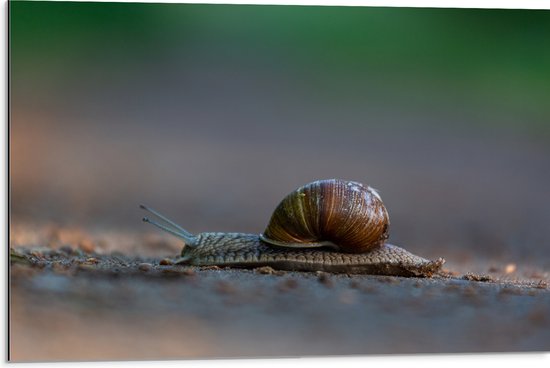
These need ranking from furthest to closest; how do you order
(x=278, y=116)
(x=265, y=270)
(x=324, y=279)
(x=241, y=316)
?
(x=278, y=116) → (x=265, y=270) → (x=324, y=279) → (x=241, y=316)

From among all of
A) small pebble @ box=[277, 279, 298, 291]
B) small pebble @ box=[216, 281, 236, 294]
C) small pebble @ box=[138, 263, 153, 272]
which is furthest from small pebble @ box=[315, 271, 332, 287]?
small pebble @ box=[138, 263, 153, 272]

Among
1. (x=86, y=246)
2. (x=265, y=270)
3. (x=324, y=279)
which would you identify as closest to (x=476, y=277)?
(x=324, y=279)

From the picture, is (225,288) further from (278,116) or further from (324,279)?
(278,116)

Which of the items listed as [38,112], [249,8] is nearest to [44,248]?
[38,112]

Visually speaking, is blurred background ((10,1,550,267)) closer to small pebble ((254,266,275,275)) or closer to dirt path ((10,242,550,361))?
dirt path ((10,242,550,361))

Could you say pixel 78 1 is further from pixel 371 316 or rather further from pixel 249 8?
pixel 371 316

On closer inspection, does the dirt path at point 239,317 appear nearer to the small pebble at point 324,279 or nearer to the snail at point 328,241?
the small pebble at point 324,279
